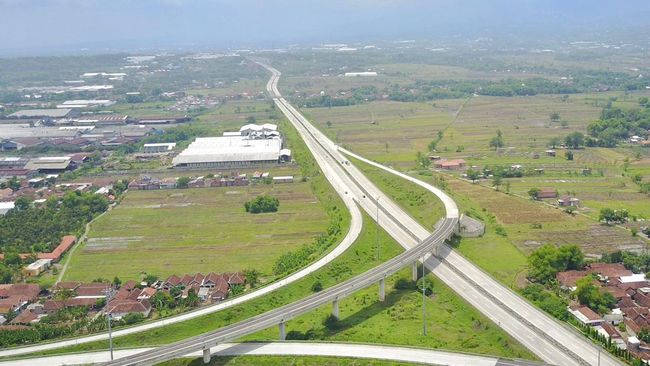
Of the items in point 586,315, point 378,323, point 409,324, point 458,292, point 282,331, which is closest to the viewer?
point 282,331

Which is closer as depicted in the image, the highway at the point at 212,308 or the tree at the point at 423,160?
the highway at the point at 212,308

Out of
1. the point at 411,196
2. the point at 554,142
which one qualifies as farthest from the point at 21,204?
the point at 554,142

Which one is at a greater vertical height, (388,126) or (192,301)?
(192,301)

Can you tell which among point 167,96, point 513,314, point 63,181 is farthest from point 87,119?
point 513,314

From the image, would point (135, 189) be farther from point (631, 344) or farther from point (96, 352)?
point (631, 344)

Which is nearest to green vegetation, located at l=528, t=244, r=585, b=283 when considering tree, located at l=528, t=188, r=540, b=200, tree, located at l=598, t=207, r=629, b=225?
tree, located at l=598, t=207, r=629, b=225

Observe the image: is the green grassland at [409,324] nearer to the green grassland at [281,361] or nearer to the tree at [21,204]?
the green grassland at [281,361]

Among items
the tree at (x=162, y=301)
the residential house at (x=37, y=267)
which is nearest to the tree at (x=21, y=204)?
the residential house at (x=37, y=267)

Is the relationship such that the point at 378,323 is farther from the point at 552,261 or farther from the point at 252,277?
the point at 552,261
